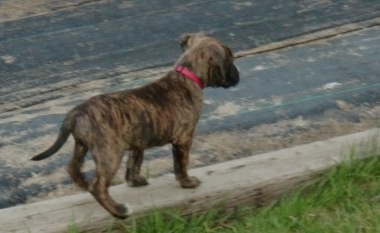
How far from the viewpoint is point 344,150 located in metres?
4.86

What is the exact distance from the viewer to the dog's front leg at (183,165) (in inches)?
169

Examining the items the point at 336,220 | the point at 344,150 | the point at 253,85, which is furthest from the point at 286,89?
the point at 336,220

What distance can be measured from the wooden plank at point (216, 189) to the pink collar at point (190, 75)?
53 centimetres

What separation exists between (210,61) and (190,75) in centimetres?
11

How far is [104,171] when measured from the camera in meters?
3.95

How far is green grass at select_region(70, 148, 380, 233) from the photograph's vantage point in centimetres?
430

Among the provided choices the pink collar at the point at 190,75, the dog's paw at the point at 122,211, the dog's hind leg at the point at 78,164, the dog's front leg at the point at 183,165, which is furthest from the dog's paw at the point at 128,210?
the pink collar at the point at 190,75

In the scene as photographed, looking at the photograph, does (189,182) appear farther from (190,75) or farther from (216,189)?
(190,75)

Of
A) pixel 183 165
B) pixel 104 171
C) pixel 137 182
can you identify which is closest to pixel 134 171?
pixel 137 182

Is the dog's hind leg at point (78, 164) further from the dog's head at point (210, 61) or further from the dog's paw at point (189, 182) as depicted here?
the dog's head at point (210, 61)

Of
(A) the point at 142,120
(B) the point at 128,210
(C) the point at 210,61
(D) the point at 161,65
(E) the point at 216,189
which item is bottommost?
(D) the point at 161,65

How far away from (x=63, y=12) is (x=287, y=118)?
118 inches

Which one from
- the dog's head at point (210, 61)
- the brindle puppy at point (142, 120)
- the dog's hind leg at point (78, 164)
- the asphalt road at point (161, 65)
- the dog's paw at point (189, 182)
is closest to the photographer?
the brindle puppy at point (142, 120)

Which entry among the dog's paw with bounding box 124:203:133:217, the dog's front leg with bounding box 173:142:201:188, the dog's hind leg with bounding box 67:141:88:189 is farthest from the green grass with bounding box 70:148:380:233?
the dog's hind leg with bounding box 67:141:88:189
